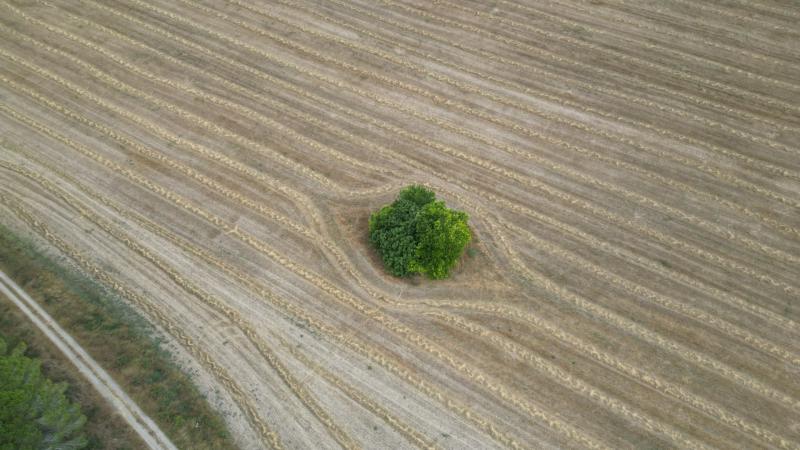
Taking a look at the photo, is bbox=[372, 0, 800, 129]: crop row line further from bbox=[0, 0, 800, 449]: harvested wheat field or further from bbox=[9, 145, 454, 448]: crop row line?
bbox=[9, 145, 454, 448]: crop row line

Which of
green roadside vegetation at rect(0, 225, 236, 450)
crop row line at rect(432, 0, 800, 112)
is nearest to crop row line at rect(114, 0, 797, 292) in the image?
crop row line at rect(432, 0, 800, 112)

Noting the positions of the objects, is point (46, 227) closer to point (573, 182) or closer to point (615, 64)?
point (573, 182)

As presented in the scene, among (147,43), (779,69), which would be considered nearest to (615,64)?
(779,69)

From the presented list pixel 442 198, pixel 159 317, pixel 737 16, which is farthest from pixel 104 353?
pixel 737 16

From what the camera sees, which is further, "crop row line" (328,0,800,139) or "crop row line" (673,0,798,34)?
"crop row line" (673,0,798,34)

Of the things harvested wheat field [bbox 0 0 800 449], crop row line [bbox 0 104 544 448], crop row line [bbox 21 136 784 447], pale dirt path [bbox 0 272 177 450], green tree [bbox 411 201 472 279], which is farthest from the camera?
green tree [bbox 411 201 472 279]

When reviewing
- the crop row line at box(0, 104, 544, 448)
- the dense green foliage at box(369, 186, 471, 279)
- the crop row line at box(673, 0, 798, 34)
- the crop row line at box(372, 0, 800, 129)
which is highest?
the crop row line at box(673, 0, 798, 34)
